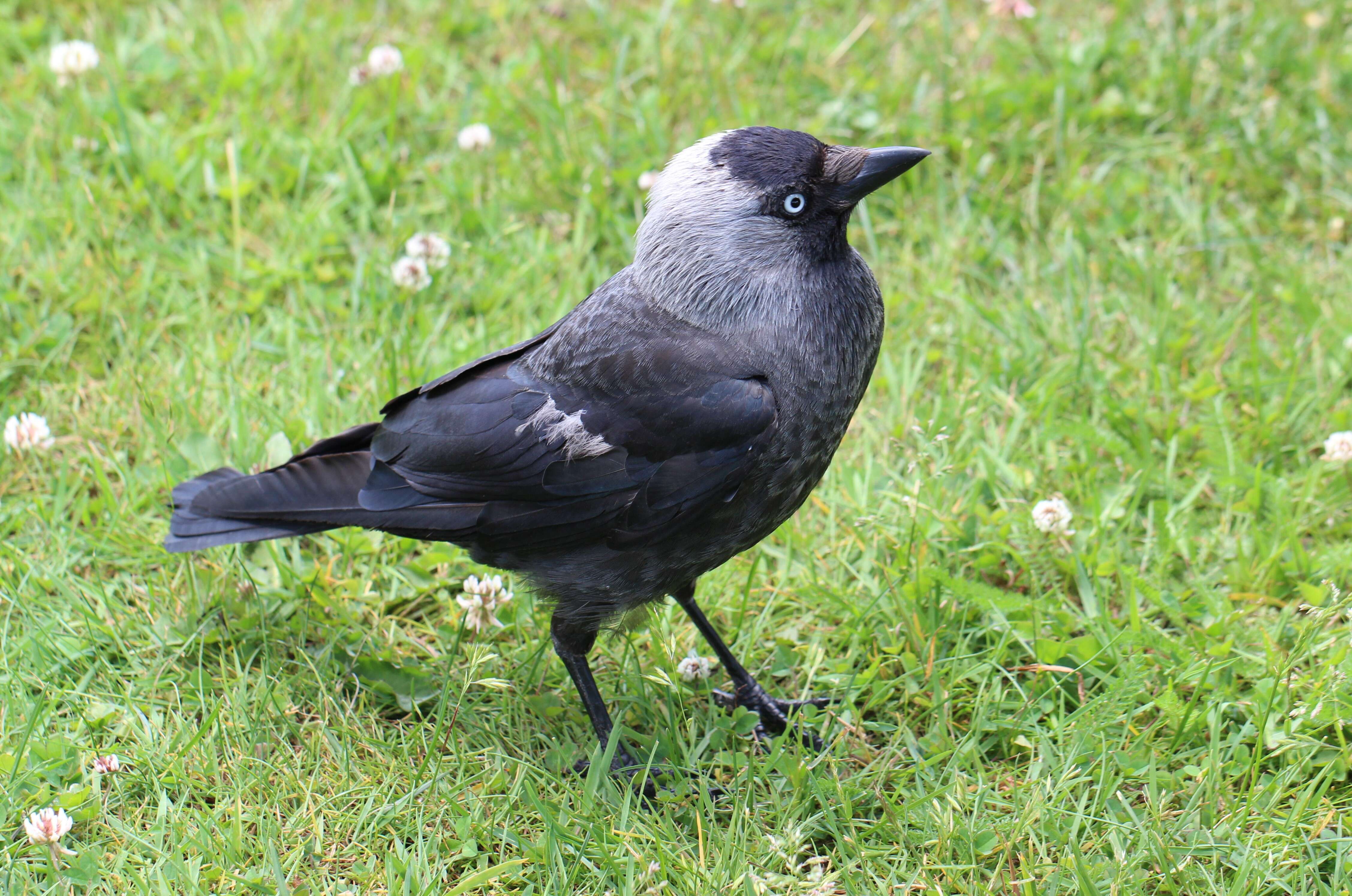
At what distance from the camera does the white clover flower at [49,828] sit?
264 centimetres

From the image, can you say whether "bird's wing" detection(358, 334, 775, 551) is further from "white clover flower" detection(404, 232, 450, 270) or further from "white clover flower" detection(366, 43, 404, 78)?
"white clover flower" detection(366, 43, 404, 78)

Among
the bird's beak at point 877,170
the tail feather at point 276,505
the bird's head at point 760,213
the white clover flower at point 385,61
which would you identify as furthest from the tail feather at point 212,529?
the white clover flower at point 385,61

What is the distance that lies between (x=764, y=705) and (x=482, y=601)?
33.2 inches

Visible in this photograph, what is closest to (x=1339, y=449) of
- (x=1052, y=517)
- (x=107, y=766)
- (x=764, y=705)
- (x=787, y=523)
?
(x=1052, y=517)

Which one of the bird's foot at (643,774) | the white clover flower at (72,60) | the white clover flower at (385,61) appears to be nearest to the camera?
the bird's foot at (643,774)

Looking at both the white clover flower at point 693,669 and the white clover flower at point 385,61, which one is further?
the white clover flower at point 385,61

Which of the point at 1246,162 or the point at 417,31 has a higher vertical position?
the point at 417,31

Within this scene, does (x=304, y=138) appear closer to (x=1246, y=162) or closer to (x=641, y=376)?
(x=641, y=376)

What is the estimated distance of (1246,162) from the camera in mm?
4906

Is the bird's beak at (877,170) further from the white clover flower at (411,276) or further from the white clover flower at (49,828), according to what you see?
the white clover flower at (49,828)

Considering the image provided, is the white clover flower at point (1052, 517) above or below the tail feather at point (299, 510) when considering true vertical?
below

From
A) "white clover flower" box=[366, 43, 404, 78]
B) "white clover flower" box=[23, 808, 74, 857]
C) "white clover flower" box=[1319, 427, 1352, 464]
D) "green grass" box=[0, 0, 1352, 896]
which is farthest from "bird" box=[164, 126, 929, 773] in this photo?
"white clover flower" box=[366, 43, 404, 78]

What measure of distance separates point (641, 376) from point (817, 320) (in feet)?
1.46

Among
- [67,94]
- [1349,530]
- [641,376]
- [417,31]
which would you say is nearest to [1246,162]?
[1349,530]
